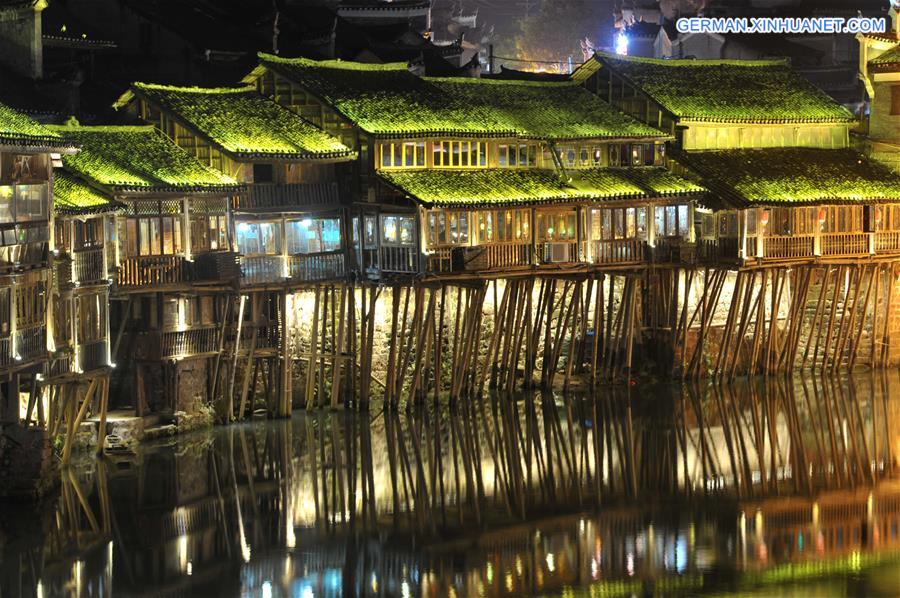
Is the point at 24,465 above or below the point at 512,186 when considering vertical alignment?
below

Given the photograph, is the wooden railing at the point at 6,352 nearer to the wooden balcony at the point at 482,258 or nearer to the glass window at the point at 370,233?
the wooden balcony at the point at 482,258

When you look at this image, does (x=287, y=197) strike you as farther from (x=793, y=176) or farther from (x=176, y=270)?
(x=793, y=176)

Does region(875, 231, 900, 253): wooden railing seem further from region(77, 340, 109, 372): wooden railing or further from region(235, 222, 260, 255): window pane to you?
region(77, 340, 109, 372): wooden railing

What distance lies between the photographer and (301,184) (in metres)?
58.8

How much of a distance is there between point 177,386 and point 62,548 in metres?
12.3

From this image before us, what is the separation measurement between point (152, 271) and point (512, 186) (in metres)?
12.9

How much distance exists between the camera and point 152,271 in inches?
2101

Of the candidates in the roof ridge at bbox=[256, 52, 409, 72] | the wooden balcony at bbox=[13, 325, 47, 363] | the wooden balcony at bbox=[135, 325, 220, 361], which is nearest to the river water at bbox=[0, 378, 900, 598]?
the wooden balcony at bbox=[135, 325, 220, 361]

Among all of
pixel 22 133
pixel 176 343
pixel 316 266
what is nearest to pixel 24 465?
pixel 22 133

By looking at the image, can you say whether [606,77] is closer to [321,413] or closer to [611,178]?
[611,178]

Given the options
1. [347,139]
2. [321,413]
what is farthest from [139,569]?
[347,139]

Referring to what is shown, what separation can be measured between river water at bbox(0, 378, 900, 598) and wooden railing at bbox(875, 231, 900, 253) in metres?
7.27

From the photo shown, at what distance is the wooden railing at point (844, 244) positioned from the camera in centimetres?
6556

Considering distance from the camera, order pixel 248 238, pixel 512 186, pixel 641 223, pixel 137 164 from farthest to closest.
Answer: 1. pixel 641 223
2. pixel 512 186
3. pixel 248 238
4. pixel 137 164
